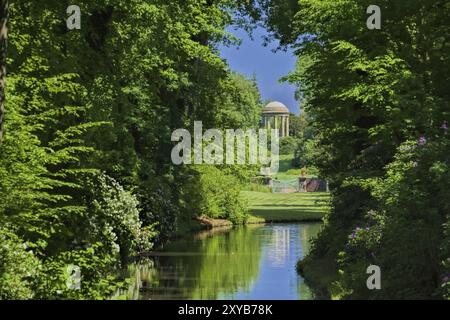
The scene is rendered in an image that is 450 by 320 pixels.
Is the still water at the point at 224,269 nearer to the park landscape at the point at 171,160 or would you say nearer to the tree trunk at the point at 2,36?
the park landscape at the point at 171,160

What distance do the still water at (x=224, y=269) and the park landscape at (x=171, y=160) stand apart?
0.33 ft

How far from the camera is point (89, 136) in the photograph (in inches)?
912

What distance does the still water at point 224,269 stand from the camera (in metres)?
23.9

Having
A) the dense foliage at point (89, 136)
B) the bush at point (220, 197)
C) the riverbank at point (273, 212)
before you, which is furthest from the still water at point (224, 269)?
the bush at point (220, 197)

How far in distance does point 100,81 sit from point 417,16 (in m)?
9.23

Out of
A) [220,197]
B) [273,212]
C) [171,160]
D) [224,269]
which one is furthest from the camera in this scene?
[273,212]

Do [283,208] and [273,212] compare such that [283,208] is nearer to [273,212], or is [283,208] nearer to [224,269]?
[273,212]

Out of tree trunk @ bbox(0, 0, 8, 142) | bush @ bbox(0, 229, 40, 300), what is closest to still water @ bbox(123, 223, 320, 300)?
bush @ bbox(0, 229, 40, 300)

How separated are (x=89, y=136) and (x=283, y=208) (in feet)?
166

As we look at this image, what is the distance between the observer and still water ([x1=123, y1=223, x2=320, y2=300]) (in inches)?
941

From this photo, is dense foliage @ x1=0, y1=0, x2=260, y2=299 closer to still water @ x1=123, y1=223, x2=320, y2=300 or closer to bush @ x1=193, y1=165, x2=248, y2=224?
still water @ x1=123, y1=223, x2=320, y2=300

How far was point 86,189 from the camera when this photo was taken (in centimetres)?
2292

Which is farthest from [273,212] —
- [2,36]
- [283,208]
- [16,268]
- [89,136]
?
[2,36]

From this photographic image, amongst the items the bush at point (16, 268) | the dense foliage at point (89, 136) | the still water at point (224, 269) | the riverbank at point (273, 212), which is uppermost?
the dense foliage at point (89, 136)
